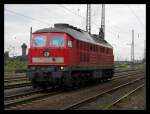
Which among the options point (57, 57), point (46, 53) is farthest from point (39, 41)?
point (57, 57)

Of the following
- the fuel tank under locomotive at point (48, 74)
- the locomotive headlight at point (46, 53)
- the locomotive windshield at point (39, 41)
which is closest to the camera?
the fuel tank under locomotive at point (48, 74)

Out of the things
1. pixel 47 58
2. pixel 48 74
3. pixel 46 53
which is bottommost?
pixel 48 74

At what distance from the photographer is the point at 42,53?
1653 centimetres

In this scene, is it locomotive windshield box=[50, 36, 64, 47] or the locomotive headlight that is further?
locomotive windshield box=[50, 36, 64, 47]

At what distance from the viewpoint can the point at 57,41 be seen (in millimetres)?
16750

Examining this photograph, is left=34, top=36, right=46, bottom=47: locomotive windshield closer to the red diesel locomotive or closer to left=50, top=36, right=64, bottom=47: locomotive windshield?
the red diesel locomotive

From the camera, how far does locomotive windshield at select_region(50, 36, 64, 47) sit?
16641 mm

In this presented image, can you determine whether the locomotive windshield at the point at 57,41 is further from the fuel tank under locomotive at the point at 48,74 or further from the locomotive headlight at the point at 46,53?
the fuel tank under locomotive at the point at 48,74

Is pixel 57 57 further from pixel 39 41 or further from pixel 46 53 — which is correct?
pixel 39 41

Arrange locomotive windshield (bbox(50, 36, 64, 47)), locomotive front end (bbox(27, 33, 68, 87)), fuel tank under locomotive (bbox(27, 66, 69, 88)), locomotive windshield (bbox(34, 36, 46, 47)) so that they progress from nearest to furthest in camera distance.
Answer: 1. fuel tank under locomotive (bbox(27, 66, 69, 88))
2. locomotive front end (bbox(27, 33, 68, 87))
3. locomotive windshield (bbox(50, 36, 64, 47))
4. locomotive windshield (bbox(34, 36, 46, 47))

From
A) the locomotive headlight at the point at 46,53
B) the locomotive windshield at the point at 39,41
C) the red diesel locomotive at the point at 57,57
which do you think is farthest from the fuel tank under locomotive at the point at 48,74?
the locomotive windshield at the point at 39,41

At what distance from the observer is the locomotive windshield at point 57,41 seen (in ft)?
54.6

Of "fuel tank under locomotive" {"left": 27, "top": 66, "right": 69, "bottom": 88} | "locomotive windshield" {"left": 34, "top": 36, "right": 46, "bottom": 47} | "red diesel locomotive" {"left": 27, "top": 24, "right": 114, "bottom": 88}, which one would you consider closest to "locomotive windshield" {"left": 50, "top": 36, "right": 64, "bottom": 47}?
"red diesel locomotive" {"left": 27, "top": 24, "right": 114, "bottom": 88}
